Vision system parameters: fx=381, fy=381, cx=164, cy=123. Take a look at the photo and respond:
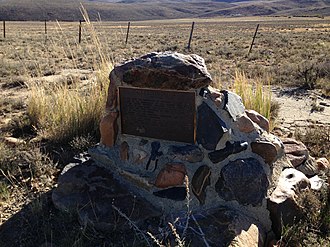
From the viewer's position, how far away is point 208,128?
357 cm

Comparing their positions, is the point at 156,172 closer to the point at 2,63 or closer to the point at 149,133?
the point at 149,133

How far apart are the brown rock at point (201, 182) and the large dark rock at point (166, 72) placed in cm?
77

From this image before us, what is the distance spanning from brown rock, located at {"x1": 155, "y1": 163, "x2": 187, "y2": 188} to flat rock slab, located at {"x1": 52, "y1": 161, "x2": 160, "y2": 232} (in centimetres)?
24

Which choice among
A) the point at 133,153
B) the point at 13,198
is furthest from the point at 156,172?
the point at 13,198

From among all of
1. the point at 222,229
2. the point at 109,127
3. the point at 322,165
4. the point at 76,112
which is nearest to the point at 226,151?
the point at 222,229

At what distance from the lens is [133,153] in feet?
12.5

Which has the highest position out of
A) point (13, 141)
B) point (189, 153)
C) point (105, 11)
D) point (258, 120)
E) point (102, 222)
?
point (258, 120)

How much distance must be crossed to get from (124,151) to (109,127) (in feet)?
1.00

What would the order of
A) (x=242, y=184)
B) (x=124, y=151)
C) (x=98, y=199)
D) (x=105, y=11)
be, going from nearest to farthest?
(x=242, y=184)
(x=98, y=199)
(x=124, y=151)
(x=105, y=11)

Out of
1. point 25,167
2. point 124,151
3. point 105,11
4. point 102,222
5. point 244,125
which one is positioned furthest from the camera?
point 105,11

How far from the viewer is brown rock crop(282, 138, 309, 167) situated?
13.9 feet

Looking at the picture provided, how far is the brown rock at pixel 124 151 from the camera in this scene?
385 cm

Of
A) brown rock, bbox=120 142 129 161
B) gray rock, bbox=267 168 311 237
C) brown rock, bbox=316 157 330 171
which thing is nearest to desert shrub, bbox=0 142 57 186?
brown rock, bbox=120 142 129 161

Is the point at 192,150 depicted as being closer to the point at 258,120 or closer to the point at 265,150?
the point at 265,150
